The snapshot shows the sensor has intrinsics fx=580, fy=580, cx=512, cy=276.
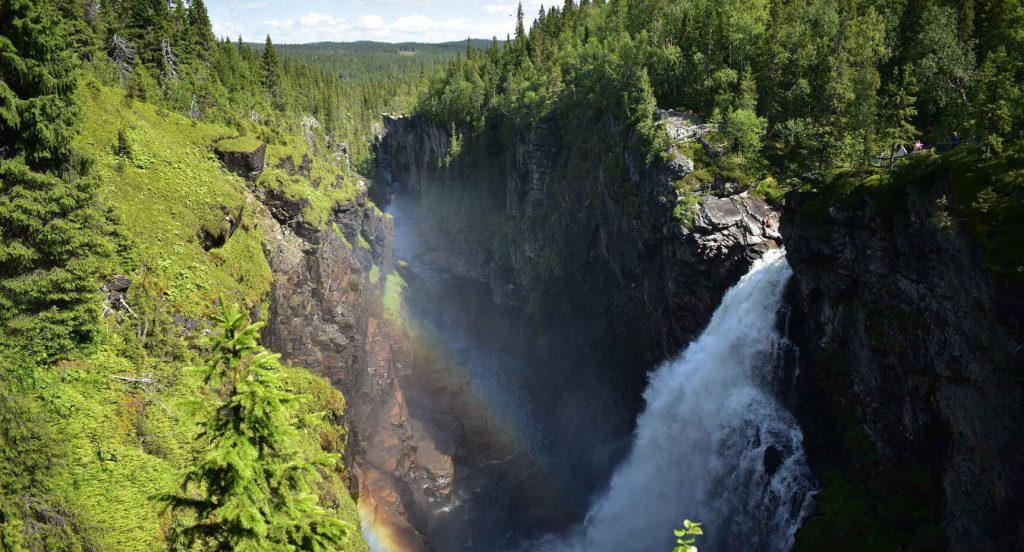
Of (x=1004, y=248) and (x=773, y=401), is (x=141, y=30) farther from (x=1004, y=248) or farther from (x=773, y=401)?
(x=1004, y=248)

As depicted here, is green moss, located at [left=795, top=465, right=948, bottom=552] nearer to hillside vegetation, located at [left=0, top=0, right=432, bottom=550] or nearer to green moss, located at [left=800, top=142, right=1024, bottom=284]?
green moss, located at [left=800, top=142, right=1024, bottom=284]

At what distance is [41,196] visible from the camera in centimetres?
2188

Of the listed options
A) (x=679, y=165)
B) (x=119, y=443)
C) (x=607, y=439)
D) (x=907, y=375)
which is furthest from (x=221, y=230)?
(x=907, y=375)

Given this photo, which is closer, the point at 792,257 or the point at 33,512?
the point at 33,512

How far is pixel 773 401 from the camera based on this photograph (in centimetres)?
3491

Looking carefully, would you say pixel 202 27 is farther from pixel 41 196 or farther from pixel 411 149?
pixel 41 196

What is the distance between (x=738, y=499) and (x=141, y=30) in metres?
66.4

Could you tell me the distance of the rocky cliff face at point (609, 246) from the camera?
40500 millimetres

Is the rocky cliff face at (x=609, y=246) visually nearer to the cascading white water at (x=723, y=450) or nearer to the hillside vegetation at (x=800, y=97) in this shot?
the hillside vegetation at (x=800, y=97)

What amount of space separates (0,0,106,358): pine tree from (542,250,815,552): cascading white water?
34.2 meters

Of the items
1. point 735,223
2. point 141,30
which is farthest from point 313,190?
point 735,223

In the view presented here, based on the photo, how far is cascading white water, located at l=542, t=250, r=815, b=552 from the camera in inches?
1300

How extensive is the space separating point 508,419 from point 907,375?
134ft

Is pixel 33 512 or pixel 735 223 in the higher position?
pixel 735 223
